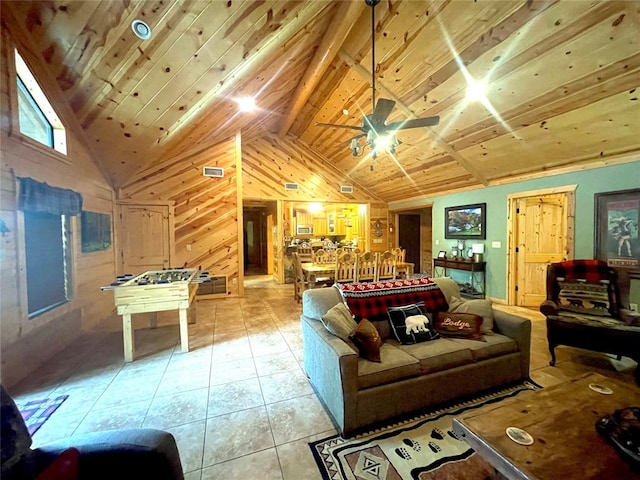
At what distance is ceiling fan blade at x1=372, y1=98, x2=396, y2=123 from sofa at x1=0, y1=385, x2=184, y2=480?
3036 millimetres

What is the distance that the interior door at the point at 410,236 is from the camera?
9213mm

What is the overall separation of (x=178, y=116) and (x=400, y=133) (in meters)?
3.78

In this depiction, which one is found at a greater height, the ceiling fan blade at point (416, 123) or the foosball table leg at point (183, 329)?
the ceiling fan blade at point (416, 123)

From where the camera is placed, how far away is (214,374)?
8.73 feet

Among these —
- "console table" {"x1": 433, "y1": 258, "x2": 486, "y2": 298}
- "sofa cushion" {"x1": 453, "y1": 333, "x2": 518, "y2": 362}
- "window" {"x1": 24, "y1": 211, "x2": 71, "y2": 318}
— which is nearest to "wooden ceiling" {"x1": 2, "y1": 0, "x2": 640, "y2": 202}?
"window" {"x1": 24, "y1": 211, "x2": 71, "y2": 318}

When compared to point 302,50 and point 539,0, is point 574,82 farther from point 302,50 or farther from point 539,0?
point 302,50

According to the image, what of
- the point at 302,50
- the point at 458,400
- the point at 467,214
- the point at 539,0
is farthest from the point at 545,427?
the point at 467,214

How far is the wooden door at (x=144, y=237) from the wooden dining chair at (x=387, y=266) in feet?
14.1

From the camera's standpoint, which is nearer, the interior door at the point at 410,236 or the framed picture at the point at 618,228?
the framed picture at the point at 618,228

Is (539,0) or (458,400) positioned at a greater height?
(539,0)

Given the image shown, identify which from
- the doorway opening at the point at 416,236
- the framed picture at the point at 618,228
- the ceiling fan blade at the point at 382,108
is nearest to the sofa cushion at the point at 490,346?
the ceiling fan blade at the point at 382,108

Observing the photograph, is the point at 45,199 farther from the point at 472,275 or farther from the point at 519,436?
the point at 472,275

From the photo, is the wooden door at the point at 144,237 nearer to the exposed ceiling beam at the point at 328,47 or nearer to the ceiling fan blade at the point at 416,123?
the exposed ceiling beam at the point at 328,47

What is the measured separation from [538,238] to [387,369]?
16.0ft
